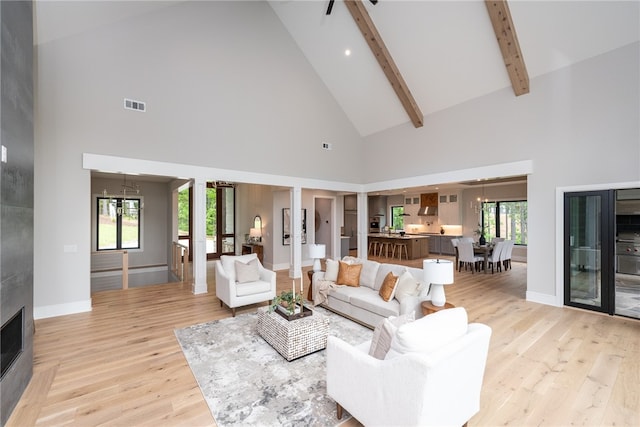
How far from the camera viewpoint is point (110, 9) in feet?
15.0

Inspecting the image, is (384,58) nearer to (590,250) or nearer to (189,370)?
(590,250)

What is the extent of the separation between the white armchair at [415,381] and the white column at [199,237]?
4513 millimetres

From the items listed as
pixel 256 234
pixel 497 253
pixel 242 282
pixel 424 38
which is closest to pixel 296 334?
pixel 242 282

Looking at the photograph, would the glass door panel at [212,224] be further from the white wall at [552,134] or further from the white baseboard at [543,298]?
the white baseboard at [543,298]

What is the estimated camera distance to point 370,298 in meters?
4.06

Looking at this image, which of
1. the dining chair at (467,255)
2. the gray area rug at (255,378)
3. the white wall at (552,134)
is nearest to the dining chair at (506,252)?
the dining chair at (467,255)

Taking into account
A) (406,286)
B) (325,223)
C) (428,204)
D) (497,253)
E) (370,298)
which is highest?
(428,204)

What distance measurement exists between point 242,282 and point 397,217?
1045 centimetres

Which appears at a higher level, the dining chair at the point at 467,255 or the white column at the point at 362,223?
the white column at the point at 362,223

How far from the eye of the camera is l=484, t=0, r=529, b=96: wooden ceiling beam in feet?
15.2

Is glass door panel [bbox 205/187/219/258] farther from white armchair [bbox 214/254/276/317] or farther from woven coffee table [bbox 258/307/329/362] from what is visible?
woven coffee table [bbox 258/307/329/362]

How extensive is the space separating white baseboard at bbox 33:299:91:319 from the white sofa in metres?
3.87

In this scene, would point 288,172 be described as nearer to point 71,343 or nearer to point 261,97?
point 261,97

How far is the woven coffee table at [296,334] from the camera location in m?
3.10
